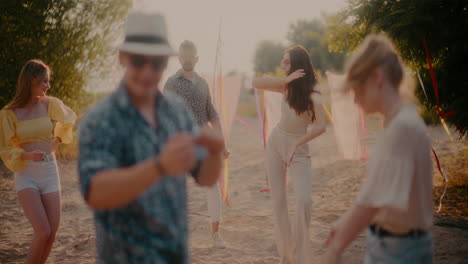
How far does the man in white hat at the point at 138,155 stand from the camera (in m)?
1.28

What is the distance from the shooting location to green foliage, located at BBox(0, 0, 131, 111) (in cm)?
881

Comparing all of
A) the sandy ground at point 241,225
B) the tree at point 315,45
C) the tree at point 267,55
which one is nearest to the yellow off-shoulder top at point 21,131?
the sandy ground at point 241,225

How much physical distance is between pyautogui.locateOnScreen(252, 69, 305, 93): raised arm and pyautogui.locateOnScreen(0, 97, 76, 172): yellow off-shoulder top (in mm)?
1830

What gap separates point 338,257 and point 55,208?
8.51 feet

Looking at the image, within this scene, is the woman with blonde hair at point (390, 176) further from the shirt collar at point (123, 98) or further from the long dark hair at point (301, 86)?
the long dark hair at point (301, 86)

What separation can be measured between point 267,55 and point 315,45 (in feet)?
31.6

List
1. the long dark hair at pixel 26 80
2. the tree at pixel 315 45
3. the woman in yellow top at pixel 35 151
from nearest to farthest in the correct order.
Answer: the woman in yellow top at pixel 35 151 < the long dark hair at pixel 26 80 < the tree at pixel 315 45

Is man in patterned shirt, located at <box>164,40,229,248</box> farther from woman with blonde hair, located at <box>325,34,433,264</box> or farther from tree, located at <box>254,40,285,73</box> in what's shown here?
tree, located at <box>254,40,285,73</box>

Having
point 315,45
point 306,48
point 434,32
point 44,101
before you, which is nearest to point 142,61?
point 44,101

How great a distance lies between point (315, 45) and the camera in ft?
148

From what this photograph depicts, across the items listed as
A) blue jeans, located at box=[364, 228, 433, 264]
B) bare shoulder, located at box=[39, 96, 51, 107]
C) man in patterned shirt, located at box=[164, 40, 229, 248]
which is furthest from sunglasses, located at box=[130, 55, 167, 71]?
man in patterned shirt, located at box=[164, 40, 229, 248]

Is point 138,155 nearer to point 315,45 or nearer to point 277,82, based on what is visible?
point 277,82

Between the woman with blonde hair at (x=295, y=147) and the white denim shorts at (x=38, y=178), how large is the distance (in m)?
1.93

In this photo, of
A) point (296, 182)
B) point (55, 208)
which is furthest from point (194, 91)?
point (55, 208)
